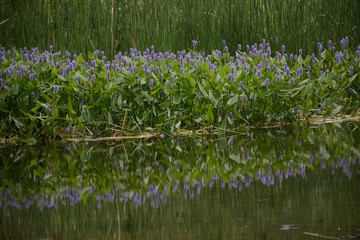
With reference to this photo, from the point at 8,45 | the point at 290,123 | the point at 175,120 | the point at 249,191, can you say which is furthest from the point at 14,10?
the point at 249,191

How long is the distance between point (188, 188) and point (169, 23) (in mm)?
4461

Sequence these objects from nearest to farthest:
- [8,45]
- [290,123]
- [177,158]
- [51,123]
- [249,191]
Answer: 1. [249,191]
2. [177,158]
3. [51,123]
4. [290,123]
5. [8,45]

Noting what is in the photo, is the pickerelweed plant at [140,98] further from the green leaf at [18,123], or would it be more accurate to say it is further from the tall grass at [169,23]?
the tall grass at [169,23]

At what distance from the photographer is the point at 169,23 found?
7602 millimetres

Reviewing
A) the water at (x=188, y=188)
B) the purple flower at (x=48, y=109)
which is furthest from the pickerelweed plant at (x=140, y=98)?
the water at (x=188, y=188)

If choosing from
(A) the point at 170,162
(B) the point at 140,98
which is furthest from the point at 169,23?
(A) the point at 170,162

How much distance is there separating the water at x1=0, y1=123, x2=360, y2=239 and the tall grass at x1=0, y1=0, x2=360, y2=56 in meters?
2.50

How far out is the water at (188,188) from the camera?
2.57 metres

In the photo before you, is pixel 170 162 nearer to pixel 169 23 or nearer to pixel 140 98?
pixel 140 98

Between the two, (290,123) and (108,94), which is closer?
(108,94)

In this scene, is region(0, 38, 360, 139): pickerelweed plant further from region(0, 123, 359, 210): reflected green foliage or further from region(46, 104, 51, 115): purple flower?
region(0, 123, 359, 210): reflected green foliage

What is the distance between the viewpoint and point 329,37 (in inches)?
306

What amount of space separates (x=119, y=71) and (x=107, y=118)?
0.46 metres

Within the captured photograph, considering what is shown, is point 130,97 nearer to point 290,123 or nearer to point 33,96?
point 33,96
